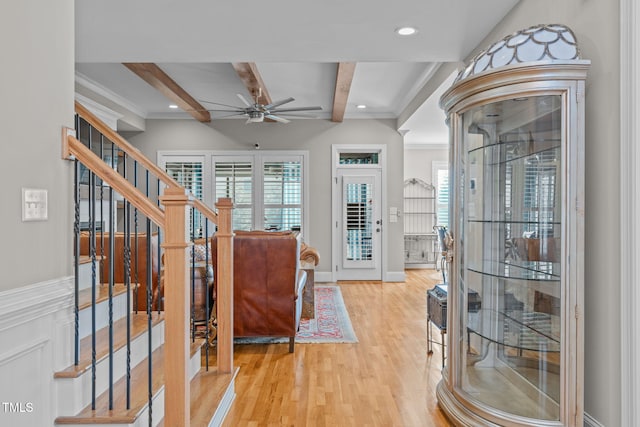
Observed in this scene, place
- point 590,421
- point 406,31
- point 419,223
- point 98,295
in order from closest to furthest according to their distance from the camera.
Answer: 1. point 590,421
2. point 98,295
3. point 406,31
4. point 419,223


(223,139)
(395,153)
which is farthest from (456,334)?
(223,139)

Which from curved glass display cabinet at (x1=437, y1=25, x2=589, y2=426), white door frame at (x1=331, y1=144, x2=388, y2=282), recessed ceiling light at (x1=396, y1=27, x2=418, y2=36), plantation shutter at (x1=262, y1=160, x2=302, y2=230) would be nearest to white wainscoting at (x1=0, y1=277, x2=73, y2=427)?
curved glass display cabinet at (x1=437, y1=25, x2=589, y2=426)

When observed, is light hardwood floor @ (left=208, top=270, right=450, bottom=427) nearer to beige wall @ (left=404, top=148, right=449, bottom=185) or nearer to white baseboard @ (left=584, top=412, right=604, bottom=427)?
Result: white baseboard @ (left=584, top=412, right=604, bottom=427)

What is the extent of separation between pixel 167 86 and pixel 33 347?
13.8 ft

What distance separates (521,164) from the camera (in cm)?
210

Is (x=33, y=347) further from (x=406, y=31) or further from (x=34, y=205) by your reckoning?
(x=406, y=31)

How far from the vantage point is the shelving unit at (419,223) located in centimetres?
864

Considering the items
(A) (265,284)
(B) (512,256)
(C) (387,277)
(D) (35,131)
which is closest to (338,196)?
(C) (387,277)

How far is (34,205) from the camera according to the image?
1.51m

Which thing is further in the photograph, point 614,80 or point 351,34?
point 351,34

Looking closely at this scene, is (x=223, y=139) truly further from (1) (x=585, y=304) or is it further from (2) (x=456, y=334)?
(1) (x=585, y=304)

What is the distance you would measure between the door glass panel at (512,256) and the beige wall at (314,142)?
4834 mm

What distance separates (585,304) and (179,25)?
286cm
